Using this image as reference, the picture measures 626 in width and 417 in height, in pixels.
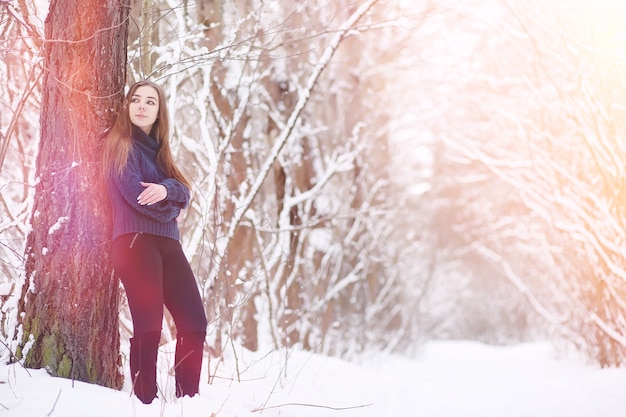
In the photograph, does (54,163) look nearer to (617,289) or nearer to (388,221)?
(617,289)

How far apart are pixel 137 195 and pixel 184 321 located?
693 millimetres

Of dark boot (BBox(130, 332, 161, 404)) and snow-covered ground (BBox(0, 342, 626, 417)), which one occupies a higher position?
dark boot (BBox(130, 332, 161, 404))

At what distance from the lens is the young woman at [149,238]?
3322mm

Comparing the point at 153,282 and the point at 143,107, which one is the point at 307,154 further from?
the point at 153,282

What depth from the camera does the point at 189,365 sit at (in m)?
3.53

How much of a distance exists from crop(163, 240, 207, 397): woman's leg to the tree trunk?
0.28 metres

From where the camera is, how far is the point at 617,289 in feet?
22.3

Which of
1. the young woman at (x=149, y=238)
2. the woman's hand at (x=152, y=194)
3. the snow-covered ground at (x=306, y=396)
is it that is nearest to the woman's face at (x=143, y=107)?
the young woman at (x=149, y=238)

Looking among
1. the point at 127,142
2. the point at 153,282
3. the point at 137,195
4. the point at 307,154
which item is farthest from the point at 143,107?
the point at 307,154

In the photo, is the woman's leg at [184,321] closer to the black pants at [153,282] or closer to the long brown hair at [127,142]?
the black pants at [153,282]

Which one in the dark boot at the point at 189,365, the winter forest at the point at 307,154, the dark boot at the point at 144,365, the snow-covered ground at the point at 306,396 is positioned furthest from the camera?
the dark boot at the point at 189,365

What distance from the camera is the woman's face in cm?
Answer: 357

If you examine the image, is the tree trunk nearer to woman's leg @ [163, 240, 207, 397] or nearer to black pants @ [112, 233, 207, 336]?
black pants @ [112, 233, 207, 336]

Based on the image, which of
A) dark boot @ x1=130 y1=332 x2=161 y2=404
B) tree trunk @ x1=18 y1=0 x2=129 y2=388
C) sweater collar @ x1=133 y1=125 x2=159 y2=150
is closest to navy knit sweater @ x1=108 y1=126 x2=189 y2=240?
sweater collar @ x1=133 y1=125 x2=159 y2=150
